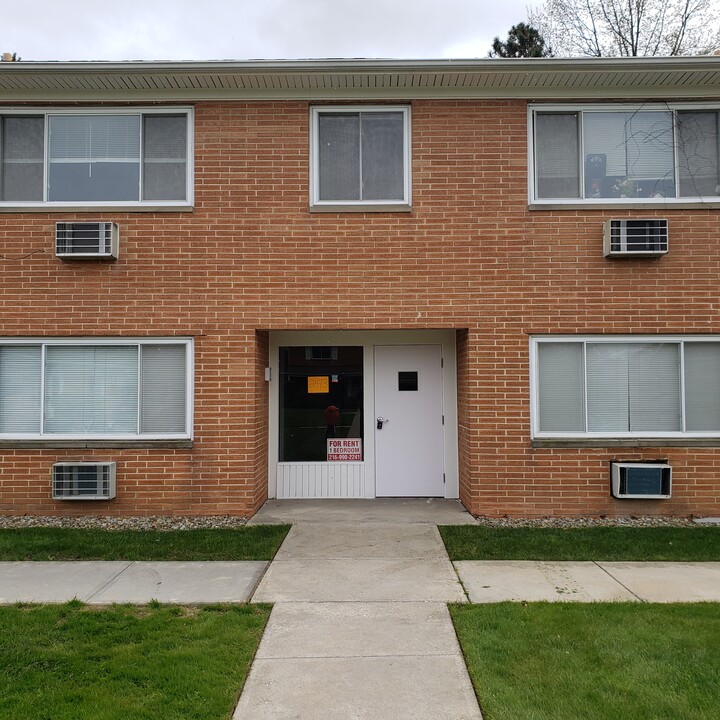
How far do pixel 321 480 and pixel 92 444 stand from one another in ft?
10.6

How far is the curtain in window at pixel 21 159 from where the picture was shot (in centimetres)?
874

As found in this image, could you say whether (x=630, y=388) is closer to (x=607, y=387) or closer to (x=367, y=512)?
(x=607, y=387)

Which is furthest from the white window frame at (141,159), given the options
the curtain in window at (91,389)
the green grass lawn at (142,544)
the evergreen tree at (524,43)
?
the evergreen tree at (524,43)

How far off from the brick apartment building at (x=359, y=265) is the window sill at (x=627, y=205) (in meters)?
0.03

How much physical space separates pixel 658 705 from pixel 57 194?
8782mm

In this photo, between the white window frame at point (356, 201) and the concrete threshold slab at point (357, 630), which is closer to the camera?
the concrete threshold slab at point (357, 630)

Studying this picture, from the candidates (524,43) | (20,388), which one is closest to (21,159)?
(20,388)

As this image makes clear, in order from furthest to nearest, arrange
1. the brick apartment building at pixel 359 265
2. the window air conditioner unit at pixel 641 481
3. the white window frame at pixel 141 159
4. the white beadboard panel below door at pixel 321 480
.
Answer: the white beadboard panel below door at pixel 321 480 → the white window frame at pixel 141 159 → the brick apartment building at pixel 359 265 → the window air conditioner unit at pixel 641 481

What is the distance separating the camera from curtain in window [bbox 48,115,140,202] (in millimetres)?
8719

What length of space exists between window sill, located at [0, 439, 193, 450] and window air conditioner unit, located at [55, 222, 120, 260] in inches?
96.8

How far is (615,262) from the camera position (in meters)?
8.58

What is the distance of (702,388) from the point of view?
8.60 m

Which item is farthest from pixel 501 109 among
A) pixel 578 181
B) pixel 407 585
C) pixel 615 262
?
pixel 407 585

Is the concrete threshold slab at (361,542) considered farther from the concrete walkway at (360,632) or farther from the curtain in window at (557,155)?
the curtain in window at (557,155)
